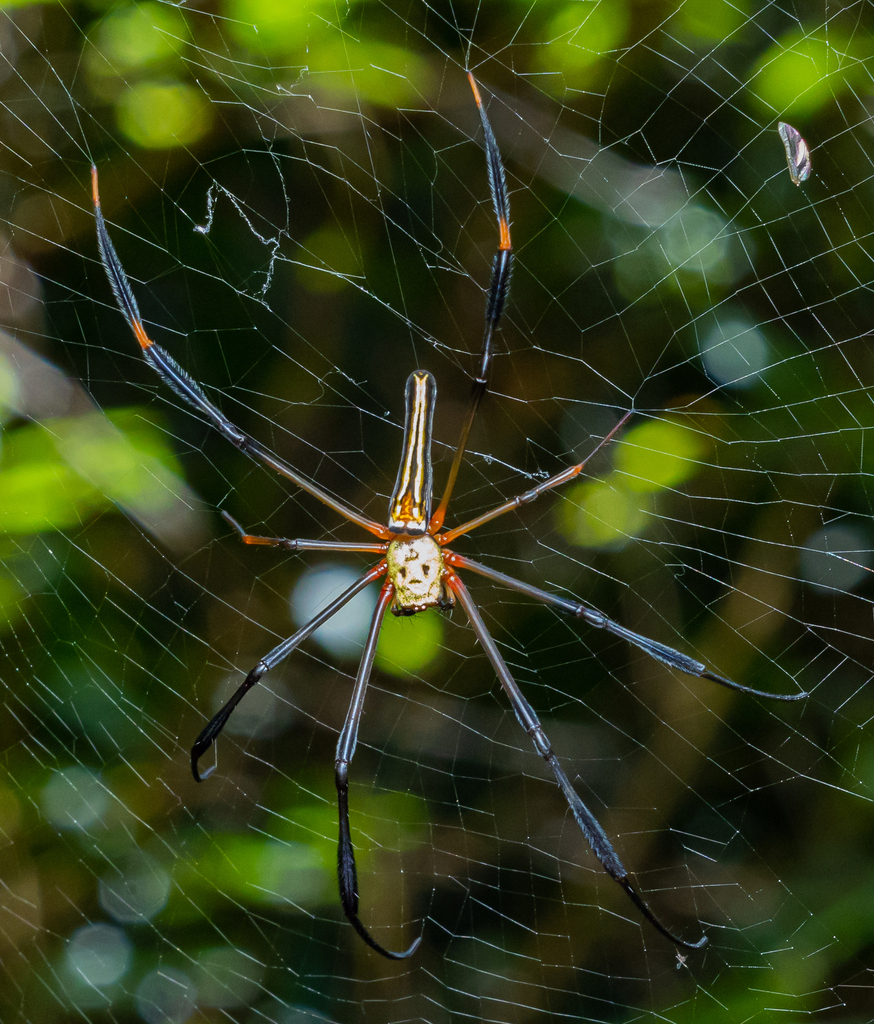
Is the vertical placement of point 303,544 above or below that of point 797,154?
below

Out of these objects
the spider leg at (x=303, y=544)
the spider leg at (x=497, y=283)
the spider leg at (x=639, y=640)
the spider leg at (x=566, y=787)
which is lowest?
the spider leg at (x=566, y=787)

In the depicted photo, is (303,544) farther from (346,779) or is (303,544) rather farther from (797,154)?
(797,154)

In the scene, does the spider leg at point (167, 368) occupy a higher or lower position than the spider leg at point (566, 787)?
higher

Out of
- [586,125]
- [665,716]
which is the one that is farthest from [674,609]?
[586,125]

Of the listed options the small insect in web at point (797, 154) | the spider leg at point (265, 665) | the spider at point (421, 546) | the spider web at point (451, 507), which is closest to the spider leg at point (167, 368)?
the spider at point (421, 546)

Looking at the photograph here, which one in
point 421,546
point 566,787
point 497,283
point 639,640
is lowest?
point 566,787

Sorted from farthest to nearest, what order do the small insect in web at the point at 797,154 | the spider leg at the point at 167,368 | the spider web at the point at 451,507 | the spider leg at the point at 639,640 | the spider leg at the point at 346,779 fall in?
the spider web at the point at 451,507 → the spider leg at the point at 346,779 → the spider leg at the point at 639,640 → the spider leg at the point at 167,368 → the small insect in web at the point at 797,154

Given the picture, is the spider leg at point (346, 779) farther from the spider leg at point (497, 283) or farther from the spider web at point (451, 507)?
the spider leg at point (497, 283)

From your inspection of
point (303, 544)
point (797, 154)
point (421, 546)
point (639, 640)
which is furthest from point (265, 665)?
point (797, 154)
